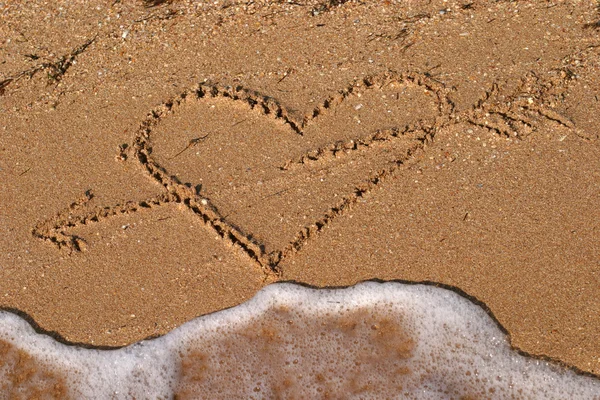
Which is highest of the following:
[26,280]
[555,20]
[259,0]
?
[259,0]

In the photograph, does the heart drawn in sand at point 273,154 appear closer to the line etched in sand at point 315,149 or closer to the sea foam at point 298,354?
the line etched in sand at point 315,149

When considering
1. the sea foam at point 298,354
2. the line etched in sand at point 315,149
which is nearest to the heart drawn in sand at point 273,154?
the line etched in sand at point 315,149

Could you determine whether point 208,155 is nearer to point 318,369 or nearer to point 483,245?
point 318,369

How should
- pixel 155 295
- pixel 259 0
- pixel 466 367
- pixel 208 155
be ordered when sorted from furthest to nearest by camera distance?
pixel 259 0 → pixel 208 155 → pixel 155 295 → pixel 466 367

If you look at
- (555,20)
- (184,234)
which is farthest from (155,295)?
(555,20)

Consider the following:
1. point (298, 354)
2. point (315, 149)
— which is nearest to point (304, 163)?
point (315, 149)

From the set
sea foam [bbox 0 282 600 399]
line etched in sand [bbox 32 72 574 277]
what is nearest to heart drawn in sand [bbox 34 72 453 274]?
line etched in sand [bbox 32 72 574 277]

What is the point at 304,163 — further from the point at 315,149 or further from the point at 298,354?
the point at 298,354
